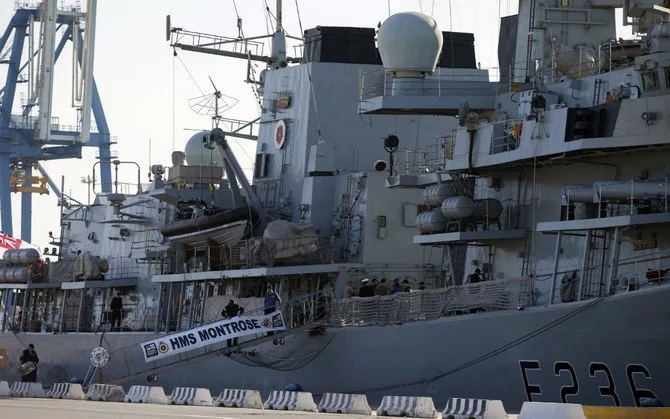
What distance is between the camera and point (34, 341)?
121 feet

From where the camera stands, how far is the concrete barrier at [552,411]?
16641mm

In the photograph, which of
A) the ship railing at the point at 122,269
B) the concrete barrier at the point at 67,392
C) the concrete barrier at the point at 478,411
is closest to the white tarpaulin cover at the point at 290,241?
the concrete barrier at the point at 67,392

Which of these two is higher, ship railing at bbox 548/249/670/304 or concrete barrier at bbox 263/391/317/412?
ship railing at bbox 548/249/670/304

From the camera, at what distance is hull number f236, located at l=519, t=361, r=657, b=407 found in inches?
797

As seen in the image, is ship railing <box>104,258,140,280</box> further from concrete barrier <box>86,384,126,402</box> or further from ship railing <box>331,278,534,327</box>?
ship railing <box>331,278,534,327</box>

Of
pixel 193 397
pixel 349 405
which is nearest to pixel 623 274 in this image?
pixel 349 405

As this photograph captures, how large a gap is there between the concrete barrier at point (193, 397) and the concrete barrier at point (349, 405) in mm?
2328

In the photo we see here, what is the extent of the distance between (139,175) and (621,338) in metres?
18.6

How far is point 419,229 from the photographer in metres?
25.4

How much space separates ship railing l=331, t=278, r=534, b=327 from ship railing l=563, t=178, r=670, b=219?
1570 millimetres

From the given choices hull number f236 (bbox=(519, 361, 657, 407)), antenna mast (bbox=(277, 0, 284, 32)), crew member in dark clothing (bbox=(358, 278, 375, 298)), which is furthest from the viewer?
antenna mast (bbox=(277, 0, 284, 32))

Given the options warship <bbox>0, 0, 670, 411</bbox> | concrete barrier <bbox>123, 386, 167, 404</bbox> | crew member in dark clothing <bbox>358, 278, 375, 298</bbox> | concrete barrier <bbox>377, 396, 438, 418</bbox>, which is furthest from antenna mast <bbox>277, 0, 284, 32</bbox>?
concrete barrier <bbox>377, 396, 438, 418</bbox>

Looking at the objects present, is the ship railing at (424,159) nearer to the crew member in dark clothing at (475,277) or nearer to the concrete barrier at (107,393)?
the crew member in dark clothing at (475,277)

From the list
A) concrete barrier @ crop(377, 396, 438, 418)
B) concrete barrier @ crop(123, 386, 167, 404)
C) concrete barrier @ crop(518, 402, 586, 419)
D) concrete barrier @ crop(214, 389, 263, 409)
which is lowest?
concrete barrier @ crop(123, 386, 167, 404)
